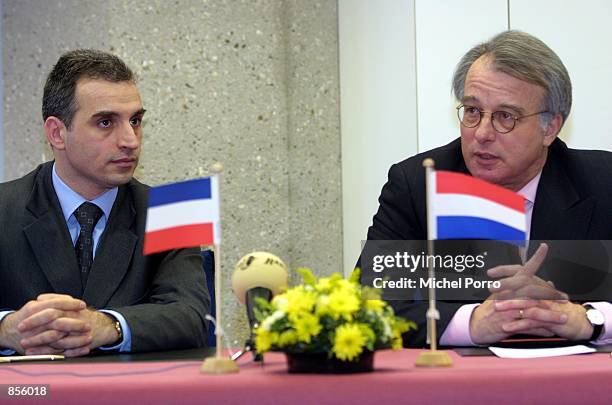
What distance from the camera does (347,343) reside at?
6.43ft

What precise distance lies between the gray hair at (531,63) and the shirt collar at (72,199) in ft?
4.16

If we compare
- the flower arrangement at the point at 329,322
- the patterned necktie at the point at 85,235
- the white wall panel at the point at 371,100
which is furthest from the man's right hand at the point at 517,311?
the white wall panel at the point at 371,100

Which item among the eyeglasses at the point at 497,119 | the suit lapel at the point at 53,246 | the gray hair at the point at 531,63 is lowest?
the suit lapel at the point at 53,246

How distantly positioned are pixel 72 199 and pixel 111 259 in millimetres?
300

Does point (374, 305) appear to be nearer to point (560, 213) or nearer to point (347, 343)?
point (347, 343)

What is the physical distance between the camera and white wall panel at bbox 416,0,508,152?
4234mm

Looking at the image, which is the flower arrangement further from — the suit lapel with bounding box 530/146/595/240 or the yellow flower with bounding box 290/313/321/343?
the suit lapel with bounding box 530/146/595/240

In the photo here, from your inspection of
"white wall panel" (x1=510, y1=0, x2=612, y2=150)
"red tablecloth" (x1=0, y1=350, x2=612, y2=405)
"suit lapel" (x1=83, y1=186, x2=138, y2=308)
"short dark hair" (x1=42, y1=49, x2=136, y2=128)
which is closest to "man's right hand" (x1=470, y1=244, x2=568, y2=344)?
"red tablecloth" (x1=0, y1=350, x2=612, y2=405)

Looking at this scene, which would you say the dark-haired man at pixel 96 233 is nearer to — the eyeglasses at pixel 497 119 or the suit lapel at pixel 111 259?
the suit lapel at pixel 111 259

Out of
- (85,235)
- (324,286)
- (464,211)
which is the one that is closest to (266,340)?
(324,286)

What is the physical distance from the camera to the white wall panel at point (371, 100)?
4.44 meters

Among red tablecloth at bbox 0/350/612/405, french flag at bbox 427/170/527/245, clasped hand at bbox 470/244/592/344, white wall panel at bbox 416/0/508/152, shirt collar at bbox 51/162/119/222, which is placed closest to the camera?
red tablecloth at bbox 0/350/612/405

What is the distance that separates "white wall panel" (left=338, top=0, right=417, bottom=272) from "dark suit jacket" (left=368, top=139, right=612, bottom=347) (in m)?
0.89

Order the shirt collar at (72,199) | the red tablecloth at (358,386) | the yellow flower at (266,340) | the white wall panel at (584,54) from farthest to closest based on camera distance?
the white wall panel at (584,54) < the shirt collar at (72,199) < the yellow flower at (266,340) < the red tablecloth at (358,386)
